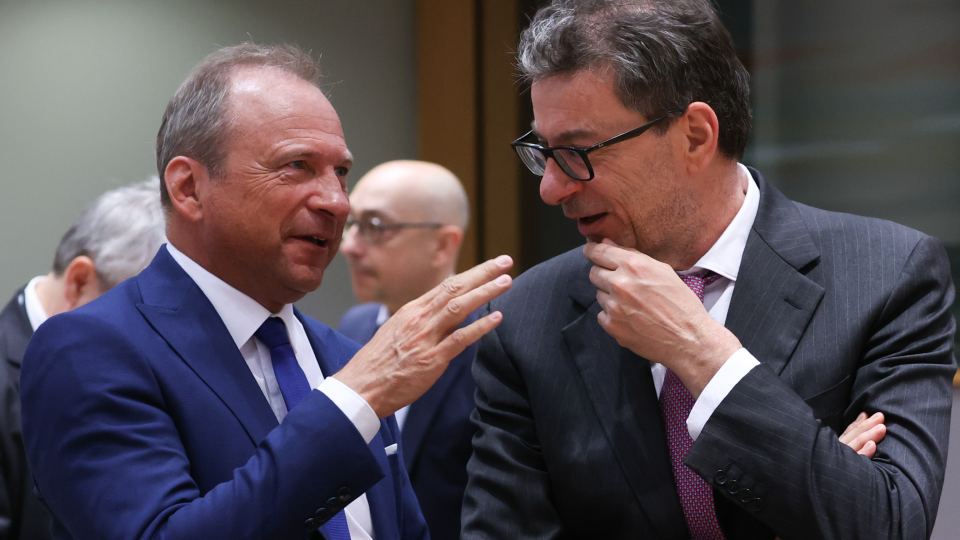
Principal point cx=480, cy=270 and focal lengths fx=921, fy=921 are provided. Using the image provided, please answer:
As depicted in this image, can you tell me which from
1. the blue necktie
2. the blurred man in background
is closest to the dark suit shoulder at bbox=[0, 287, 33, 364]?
the blurred man in background

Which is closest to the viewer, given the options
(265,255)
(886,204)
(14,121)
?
(265,255)

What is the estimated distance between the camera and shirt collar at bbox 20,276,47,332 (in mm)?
2564

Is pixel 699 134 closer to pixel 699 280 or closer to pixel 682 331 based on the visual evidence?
pixel 699 280

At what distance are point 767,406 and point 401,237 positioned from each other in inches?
85.1

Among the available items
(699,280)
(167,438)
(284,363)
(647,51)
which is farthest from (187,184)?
(699,280)

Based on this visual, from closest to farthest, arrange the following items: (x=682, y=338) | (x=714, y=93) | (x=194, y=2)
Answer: (x=682, y=338)
(x=714, y=93)
(x=194, y=2)

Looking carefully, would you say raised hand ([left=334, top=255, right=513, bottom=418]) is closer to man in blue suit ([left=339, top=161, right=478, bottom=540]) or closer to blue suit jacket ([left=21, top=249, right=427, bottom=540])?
blue suit jacket ([left=21, top=249, right=427, bottom=540])

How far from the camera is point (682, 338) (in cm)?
157

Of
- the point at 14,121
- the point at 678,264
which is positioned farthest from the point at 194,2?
the point at 678,264

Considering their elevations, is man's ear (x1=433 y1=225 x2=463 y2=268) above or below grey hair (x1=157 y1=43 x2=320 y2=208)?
below

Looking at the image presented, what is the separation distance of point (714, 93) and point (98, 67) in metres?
3.31

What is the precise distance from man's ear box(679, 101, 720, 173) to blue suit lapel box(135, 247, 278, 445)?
0.91 metres

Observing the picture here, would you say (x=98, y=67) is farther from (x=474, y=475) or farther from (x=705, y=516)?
(x=705, y=516)

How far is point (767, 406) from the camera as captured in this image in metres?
1.50
